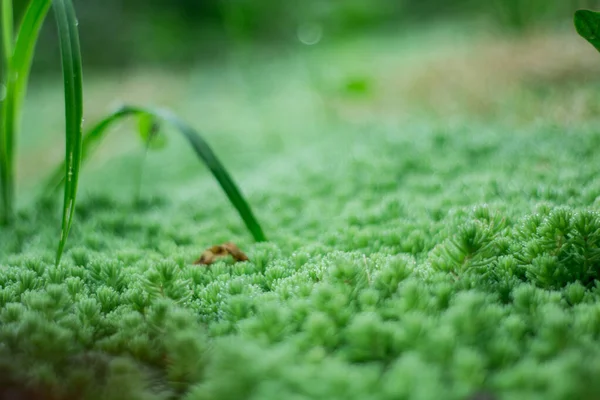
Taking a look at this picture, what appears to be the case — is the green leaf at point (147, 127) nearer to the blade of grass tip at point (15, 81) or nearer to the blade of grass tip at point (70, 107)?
the blade of grass tip at point (15, 81)

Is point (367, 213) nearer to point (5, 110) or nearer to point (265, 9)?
point (5, 110)

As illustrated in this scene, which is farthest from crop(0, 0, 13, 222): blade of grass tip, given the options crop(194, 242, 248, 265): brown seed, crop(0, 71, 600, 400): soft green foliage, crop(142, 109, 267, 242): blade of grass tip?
crop(194, 242, 248, 265): brown seed

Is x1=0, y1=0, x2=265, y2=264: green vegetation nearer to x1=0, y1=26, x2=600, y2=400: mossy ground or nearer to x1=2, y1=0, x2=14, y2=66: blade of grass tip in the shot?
x1=2, y1=0, x2=14, y2=66: blade of grass tip

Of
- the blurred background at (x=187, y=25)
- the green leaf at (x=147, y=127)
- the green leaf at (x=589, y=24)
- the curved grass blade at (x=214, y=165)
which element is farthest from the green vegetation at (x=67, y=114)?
the blurred background at (x=187, y=25)

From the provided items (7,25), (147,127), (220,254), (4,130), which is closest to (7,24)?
(7,25)

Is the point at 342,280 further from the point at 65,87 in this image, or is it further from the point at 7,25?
the point at 7,25

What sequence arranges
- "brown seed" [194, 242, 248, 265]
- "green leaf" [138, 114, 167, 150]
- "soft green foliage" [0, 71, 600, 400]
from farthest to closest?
"green leaf" [138, 114, 167, 150] → "brown seed" [194, 242, 248, 265] → "soft green foliage" [0, 71, 600, 400]
